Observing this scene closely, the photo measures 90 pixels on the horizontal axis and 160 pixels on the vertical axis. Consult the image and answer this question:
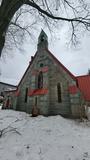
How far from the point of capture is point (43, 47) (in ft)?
55.3

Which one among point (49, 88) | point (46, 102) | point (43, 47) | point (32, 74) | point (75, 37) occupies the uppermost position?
point (43, 47)

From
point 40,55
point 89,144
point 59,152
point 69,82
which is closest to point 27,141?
point 59,152

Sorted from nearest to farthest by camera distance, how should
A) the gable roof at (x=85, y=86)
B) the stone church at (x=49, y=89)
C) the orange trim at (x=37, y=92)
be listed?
the stone church at (x=49, y=89), the orange trim at (x=37, y=92), the gable roof at (x=85, y=86)

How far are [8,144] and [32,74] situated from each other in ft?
39.9

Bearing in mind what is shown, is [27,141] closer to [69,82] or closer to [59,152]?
[59,152]

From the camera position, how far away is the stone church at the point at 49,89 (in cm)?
1225

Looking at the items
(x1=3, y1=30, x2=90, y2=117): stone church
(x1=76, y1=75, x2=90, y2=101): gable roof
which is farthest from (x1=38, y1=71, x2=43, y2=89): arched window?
(x1=76, y1=75, x2=90, y2=101): gable roof

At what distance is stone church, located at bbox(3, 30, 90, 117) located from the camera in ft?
40.2

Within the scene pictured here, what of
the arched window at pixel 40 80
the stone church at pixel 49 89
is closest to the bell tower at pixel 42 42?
the stone church at pixel 49 89

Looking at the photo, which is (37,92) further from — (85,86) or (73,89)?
(85,86)

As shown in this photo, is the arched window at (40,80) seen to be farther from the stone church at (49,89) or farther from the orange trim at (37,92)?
the orange trim at (37,92)

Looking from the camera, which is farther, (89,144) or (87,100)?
(87,100)

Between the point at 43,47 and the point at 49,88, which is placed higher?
the point at 43,47

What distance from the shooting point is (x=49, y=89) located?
46.2 ft
